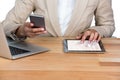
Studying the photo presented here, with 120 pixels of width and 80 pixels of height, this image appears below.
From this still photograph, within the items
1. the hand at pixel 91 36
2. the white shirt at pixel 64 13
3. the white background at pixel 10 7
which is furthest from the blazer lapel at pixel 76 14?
the white background at pixel 10 7

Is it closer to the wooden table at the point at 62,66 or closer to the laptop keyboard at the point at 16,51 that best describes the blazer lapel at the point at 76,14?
the wooden table at the point at 62,66

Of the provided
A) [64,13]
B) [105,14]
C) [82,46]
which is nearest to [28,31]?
[82,46]

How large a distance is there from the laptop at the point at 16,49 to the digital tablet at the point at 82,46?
0.12 m

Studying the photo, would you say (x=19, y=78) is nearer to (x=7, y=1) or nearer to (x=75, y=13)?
(x=75, y=13)

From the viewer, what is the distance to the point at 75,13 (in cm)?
170

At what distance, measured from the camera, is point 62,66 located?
1.09 m

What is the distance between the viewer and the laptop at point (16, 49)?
1.11m

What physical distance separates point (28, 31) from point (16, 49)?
0.50 ft

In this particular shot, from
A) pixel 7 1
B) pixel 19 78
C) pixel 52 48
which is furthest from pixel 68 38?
pixel 7 1

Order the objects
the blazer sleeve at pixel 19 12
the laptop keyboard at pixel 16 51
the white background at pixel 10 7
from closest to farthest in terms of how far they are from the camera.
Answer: the laptop keyboard at pixel 16 51, the blazer sleeve at pixel 19 12, the white background at pixel 10 7

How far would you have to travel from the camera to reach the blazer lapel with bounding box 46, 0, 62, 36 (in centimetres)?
168

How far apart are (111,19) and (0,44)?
0.89 meters

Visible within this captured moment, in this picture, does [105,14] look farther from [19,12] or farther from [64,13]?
[19,12]

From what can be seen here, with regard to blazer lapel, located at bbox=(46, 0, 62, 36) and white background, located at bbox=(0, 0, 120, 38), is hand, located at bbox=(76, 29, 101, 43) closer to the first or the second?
blazer lapel, located at bbox=(46, 0, 62, 36)
